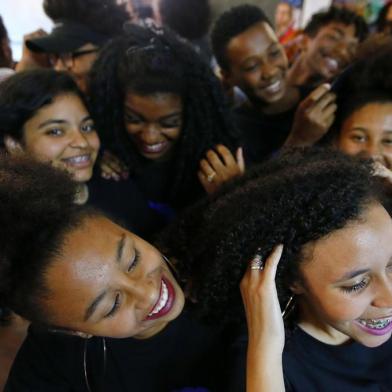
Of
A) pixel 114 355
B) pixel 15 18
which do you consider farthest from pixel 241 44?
pixel 15 18

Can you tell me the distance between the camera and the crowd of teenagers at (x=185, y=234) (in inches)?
31.9

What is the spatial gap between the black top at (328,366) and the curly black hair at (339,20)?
1717mm

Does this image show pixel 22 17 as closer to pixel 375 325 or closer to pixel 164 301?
pixel 164 301

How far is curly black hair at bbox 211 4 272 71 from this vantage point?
1771mm

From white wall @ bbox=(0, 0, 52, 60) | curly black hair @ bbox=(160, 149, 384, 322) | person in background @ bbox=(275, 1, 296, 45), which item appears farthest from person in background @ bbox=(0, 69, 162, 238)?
person in background @ bbox=(275, 1, 296, 45)

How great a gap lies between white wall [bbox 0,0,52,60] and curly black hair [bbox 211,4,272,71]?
1.47 metres

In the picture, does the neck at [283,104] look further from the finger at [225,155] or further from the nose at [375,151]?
the nose at [375,151]

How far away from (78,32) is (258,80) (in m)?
0.75

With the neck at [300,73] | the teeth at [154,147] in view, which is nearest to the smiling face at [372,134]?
the teeth at [154,147]

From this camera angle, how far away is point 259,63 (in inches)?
67.2

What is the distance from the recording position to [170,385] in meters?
0.95

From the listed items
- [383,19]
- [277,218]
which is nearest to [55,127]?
[277,218]

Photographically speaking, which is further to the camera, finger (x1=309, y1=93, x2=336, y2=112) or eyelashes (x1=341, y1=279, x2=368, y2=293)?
finger (x1=309, y1=93, x2=336, y2=112)

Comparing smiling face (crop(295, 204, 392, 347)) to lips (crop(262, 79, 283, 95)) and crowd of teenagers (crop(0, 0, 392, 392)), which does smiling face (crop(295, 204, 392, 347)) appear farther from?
lips (crop(262, 79, 283, 95))
